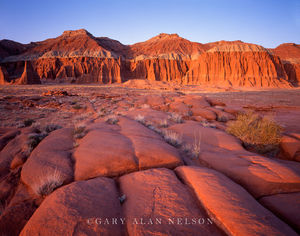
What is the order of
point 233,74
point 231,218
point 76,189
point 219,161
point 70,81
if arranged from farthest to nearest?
point 70,81, point 233,74, point 219,161, point 76,189, point 231,218

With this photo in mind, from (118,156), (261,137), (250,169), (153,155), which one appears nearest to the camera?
(250,169)

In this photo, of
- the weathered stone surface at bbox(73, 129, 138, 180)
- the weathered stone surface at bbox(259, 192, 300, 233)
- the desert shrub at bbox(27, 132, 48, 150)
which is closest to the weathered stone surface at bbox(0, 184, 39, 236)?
the weathered stone surface at bbox(73, 129, 138, 180)

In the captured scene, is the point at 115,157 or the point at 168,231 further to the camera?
the point at 115,157

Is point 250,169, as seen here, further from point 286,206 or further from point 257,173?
point 286,206

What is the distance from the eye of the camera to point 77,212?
147 centimetres

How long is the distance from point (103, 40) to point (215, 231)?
86.1 metres

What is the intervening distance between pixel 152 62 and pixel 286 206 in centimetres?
5970

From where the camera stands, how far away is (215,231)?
141cm

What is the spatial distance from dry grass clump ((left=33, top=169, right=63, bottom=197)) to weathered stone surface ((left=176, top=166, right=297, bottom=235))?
1.89 m

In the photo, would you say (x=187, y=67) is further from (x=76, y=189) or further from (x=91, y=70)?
(x=76, y=189)

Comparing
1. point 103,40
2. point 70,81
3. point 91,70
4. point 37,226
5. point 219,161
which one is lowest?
point 219,161

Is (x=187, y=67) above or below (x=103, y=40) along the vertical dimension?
below

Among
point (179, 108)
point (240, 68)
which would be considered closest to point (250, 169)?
point (179, 108)

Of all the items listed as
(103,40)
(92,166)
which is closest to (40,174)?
(92,166)
